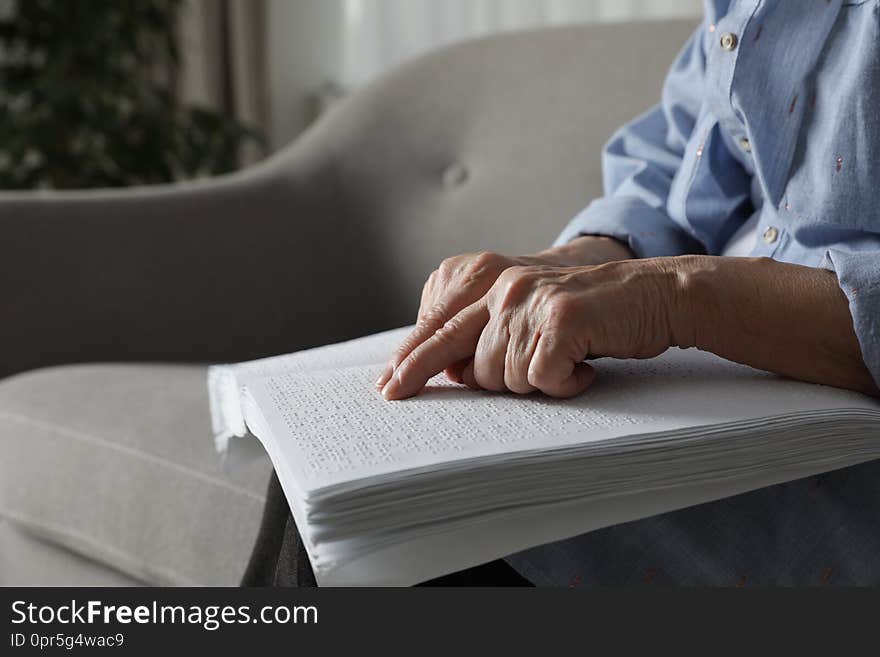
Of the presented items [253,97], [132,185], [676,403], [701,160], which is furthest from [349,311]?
[253,97]

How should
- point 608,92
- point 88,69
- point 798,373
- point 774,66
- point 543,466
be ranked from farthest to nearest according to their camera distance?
point 88,69
point 608,92
point 774,66
point 798,373
point 543,466

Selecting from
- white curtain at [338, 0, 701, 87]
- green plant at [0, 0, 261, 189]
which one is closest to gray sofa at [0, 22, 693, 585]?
white curtain at [338, 0, 701, 87]

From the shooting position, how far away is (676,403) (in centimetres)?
49

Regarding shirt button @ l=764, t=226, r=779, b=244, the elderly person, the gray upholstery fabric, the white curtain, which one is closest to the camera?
the elderly person

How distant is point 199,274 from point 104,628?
768mm

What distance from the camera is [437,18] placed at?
2.54 meters

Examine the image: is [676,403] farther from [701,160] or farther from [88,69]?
[88,69]

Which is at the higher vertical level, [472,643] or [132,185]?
[472,643]

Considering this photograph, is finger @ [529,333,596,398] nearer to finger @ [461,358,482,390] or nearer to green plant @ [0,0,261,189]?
finger @ [461,358,482,390]

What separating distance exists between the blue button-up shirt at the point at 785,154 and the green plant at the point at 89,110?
5.92ft

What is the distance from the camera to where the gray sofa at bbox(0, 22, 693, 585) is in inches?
38.4

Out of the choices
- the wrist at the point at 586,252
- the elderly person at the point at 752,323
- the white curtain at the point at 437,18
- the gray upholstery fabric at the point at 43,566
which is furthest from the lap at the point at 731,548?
the white curtain at the point at 437,18

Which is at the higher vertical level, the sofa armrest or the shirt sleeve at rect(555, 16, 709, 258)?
the shirt sleeve at rect(555, 16, 709, 258)

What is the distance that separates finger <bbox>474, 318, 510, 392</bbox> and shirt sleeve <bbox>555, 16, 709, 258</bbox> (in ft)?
0.84
